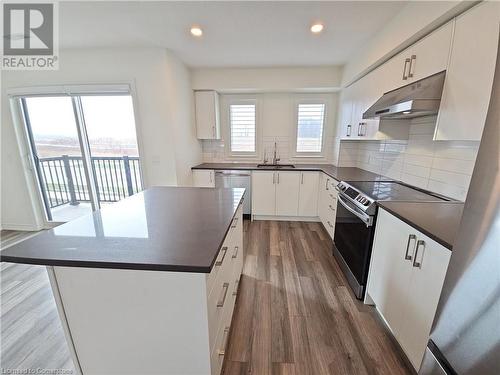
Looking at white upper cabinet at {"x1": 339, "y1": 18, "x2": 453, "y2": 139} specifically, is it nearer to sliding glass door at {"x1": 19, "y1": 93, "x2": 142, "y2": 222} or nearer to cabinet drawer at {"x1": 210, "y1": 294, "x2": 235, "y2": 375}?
cabinet drawer at {"x1": 210, "y1": 294, "x2": 235, "y2": 375}

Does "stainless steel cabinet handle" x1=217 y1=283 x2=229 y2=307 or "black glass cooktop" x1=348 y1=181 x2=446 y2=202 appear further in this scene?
"black glass cooktop" x1=348 y1=181 x2=446 y2=202

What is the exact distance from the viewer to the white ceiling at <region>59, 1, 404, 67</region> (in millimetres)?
1763

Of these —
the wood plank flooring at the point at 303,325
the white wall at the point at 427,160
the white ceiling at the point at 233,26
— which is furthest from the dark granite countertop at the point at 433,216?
the white ceiling at the point at 233,26

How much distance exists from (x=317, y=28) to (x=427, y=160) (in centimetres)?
172

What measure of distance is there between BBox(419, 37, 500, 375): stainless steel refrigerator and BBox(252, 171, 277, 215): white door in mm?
2703

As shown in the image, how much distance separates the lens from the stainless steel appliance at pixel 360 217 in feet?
5.42

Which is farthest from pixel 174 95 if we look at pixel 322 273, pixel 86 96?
pixel 322 273

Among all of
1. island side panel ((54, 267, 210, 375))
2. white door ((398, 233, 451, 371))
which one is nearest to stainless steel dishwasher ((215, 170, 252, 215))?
white door ((398, 233, 451, 371))

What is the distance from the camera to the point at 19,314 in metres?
1.66

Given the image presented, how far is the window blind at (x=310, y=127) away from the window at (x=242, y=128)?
0.88m

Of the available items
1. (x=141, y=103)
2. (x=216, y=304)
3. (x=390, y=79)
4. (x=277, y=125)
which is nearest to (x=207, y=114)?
(x=141, y=103)

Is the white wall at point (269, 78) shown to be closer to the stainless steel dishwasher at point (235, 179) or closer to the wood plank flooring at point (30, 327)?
the stainless steel dishwasher at point (235, 179)

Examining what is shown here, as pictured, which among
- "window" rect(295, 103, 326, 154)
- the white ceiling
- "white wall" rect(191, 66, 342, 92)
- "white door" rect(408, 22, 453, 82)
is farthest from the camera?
"window" rect(295, 103, 326, 154)

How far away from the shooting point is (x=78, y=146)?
3.10 m
